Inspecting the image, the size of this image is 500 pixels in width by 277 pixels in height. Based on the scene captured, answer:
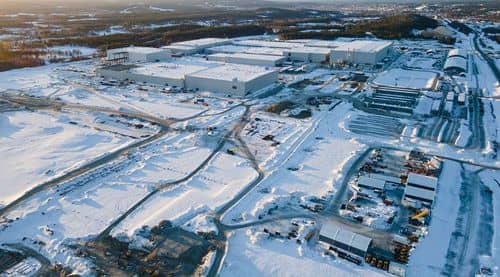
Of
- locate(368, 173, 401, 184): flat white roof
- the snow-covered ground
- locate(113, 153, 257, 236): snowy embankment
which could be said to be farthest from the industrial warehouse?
the snow-covered ground

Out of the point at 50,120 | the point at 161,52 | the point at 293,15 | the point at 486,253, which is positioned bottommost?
the point at 486,253

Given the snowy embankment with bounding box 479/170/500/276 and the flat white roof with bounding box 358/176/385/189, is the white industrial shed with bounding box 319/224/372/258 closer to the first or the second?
the flat white roof with bounding box 358/176/385/189

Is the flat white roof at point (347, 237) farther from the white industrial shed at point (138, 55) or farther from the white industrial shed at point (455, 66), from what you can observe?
the white industrial shed at point (138, 55)

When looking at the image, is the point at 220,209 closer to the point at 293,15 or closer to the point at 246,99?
the point at 246,99

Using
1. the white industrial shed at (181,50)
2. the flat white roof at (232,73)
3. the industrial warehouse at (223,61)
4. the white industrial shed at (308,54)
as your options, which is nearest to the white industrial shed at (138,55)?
the industrial warehouse at (223,61)

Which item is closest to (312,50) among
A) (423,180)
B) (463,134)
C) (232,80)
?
(232,80)

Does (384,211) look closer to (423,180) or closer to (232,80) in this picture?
(423,180)

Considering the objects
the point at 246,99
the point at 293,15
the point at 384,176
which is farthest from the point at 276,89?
the point at 293,15
